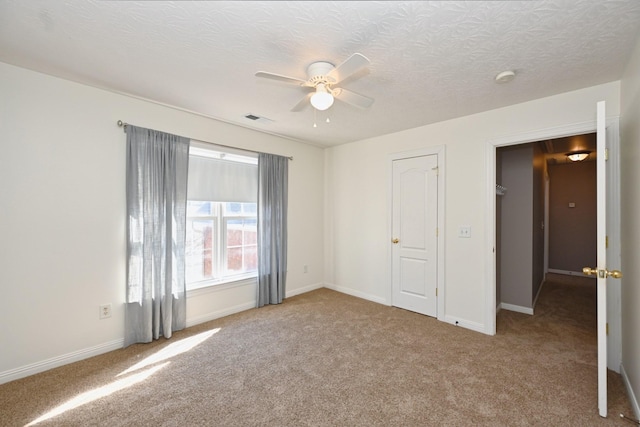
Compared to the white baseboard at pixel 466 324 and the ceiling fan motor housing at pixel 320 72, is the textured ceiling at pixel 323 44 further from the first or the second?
the white baseboard at pixel 466 324

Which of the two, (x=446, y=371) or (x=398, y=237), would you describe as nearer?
(x=446, y=371)

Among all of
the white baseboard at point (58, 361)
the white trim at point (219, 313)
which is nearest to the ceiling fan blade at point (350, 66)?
the white trim at point (219, 313)

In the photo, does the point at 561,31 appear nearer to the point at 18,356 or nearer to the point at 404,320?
the point at 404,320

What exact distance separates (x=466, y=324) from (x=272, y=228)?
8.92 ft

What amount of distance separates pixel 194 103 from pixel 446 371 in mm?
3509

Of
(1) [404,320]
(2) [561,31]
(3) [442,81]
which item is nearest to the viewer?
(2) [561,31]

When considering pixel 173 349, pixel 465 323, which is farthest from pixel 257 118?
pixel 465 323

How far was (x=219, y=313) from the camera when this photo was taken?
3.48m

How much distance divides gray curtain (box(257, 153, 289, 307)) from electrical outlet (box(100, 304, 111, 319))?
167 centimetres

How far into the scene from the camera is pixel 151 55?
200 centimetres

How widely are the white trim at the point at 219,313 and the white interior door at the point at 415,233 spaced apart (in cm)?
206

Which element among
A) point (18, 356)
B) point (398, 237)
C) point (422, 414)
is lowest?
point (422, 414)

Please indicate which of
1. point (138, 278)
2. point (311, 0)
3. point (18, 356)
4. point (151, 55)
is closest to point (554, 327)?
point (311, 0)

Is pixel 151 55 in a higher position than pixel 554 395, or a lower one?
higher
